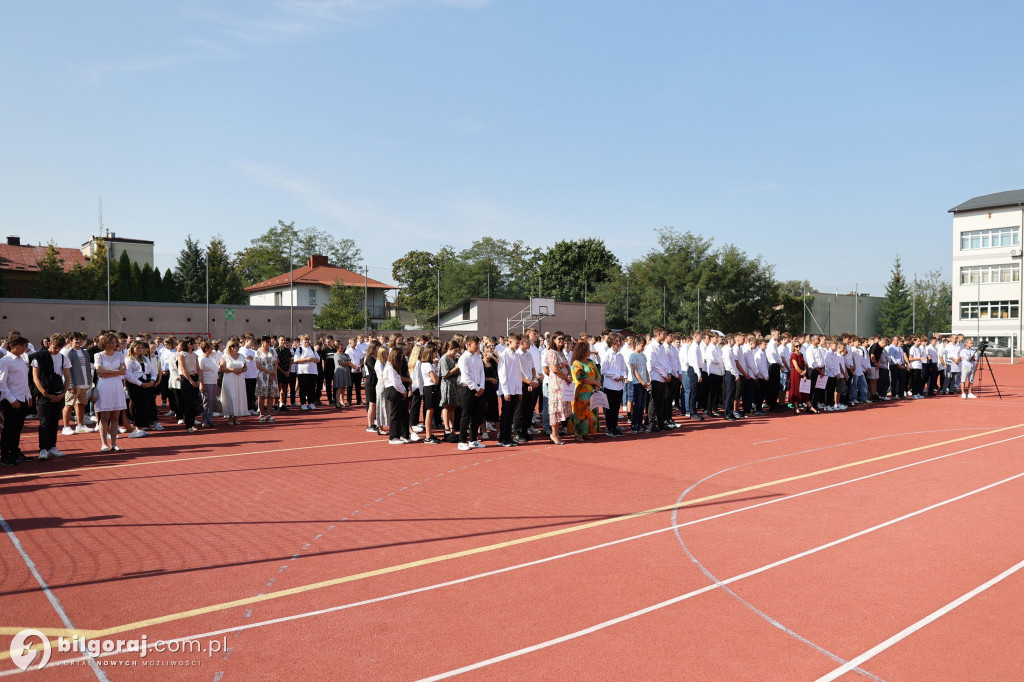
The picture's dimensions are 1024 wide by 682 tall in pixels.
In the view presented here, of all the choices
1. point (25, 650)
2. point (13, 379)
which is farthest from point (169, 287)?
point (25, 650)

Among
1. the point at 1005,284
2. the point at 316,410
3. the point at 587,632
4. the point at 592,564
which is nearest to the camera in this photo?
the point at 587,632

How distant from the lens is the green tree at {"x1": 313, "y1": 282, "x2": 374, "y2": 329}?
3816 cm

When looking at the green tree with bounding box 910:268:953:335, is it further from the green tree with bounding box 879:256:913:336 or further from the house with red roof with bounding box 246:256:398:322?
the house with red roof with bounding box 246:256:398:322

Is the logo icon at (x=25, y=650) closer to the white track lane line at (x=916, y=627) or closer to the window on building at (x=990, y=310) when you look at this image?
the white track lane line at (x=916, y=627)

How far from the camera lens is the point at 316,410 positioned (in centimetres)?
1919

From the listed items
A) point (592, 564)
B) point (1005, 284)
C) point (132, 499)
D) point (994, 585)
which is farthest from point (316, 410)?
point (1005, 284)

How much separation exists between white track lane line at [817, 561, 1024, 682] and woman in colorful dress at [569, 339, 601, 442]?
7.80 m

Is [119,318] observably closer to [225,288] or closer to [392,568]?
[225,288]

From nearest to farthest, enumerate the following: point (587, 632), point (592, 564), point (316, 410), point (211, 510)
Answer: point (587, 632) < point (592, 564) < point (211, 510) < point (316, 410)

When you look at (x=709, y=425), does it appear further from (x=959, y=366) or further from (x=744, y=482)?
(x=959, y=366)

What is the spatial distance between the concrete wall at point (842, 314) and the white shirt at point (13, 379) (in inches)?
1853

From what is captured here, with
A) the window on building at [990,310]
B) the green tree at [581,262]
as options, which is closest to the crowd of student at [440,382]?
the window on building at [990,310]

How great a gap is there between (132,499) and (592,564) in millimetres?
5616

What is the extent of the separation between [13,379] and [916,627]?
38.2 feet
